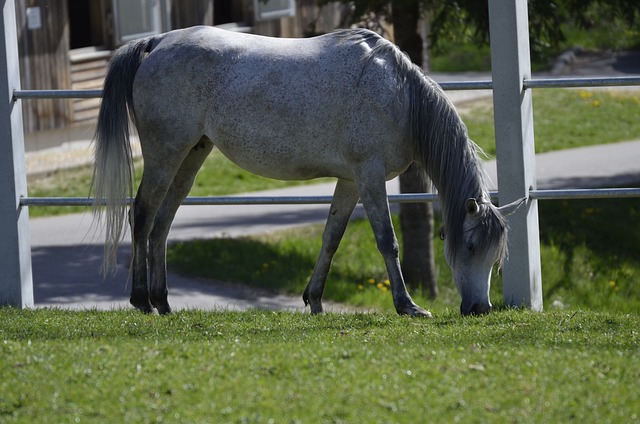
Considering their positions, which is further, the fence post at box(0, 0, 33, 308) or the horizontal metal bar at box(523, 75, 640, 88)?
the fence post at box(0, 0, 33, 308)

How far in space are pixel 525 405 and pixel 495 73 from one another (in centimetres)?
290

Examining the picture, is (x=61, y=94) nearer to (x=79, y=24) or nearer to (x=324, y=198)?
(x=324, y=198)

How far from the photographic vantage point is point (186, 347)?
5406mm

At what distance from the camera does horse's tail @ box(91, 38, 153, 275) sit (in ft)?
22.9

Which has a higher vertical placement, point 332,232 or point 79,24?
point 79,24

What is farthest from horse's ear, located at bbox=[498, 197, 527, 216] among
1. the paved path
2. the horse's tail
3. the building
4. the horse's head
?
the building

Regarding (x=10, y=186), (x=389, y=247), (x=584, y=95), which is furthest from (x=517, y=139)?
(x=584, y=95)

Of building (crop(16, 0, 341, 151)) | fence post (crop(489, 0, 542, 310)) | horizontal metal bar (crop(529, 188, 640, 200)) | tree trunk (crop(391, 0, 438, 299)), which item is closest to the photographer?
horizontal metal bar (crop(529, 188, 640, 200))

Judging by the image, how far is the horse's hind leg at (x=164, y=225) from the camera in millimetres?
7109

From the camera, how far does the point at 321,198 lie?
723 cm

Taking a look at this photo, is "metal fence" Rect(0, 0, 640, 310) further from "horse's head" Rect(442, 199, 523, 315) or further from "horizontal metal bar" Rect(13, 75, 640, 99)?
"horse's head" Rect(442, 199, 523, 315)

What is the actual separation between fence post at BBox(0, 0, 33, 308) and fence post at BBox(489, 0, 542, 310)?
3378mm

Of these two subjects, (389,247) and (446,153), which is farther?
(389,247)

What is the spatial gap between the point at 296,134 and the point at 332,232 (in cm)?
74
